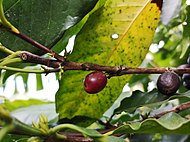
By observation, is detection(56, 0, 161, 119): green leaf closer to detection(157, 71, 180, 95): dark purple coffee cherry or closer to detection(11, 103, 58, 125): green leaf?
detection(157, 71, 180, 95): dark purple coffee cherry

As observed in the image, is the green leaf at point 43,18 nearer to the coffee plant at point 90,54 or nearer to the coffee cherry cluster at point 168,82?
the coffee plant at point 90,54

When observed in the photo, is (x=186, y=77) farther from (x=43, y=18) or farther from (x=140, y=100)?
(x=43, y=18)

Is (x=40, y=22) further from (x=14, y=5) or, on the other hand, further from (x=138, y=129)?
(x=138, y=129)

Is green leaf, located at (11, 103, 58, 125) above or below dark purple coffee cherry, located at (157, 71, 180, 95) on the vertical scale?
below

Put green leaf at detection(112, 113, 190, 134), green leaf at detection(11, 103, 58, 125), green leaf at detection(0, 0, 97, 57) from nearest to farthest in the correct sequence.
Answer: green leaf at detection(112, 113, 190, 134)
green leaf at detection(0, 0, 97, 57)
green leaf at detection(11, 103, 58, 125)

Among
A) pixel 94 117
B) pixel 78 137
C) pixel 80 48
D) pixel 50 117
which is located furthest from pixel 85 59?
pixel 50 117

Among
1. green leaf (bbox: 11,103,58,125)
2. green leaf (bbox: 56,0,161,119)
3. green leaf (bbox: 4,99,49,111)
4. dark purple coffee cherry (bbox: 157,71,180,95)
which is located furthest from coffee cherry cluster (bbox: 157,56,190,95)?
green leaf (bbox: 4,99,49,111)
